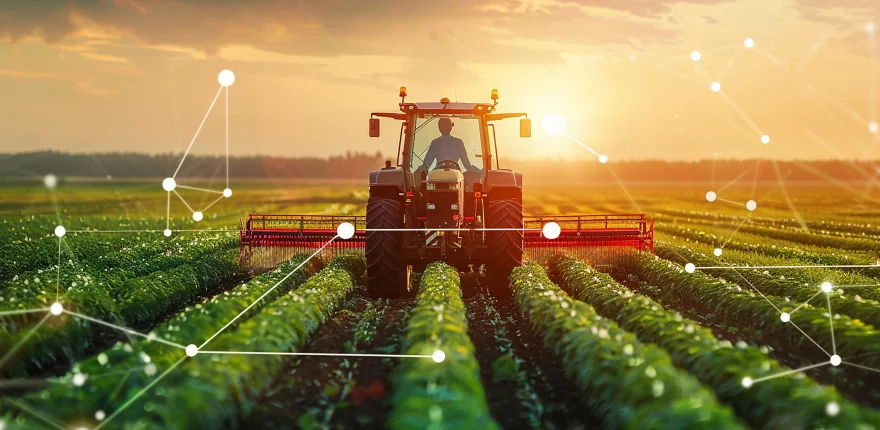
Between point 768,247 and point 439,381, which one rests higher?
point 439,381

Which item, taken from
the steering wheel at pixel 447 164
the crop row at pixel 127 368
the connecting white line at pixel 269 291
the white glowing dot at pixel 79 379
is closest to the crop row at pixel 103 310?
the crop row at pixel 127 368

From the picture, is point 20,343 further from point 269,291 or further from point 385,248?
point 385,248

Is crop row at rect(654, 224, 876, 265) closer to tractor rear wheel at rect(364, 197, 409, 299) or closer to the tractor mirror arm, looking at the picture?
the tractor mirror arm

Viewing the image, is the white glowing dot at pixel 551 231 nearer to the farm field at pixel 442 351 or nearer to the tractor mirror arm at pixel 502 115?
the farm field at pixel 442 351

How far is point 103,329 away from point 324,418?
6.47 metres

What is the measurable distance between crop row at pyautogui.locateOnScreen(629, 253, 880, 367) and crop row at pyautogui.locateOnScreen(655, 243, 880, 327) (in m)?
0.76

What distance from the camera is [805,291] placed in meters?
14.1

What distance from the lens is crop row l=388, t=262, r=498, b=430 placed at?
605 cm

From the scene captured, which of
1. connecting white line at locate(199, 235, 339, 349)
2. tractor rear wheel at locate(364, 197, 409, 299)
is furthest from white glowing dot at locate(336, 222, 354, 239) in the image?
tractor rear wheel at locate(364, 197, 409, 299)

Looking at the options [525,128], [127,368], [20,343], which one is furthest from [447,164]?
[127,368]

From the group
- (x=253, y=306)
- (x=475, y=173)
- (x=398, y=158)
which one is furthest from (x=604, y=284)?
(x=253, y=306)

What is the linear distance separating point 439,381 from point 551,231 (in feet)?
44.3

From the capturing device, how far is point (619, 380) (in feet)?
25.0

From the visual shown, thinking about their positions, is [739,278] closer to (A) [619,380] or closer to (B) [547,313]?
(B) [547,313]
